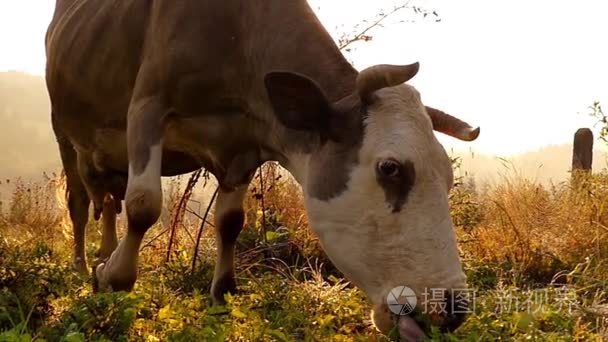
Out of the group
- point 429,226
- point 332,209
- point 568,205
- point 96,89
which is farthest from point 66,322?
point 568,205

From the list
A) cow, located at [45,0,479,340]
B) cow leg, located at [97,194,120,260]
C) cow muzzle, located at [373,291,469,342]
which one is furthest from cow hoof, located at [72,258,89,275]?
cow muzzle, located at [373,291,469,342]

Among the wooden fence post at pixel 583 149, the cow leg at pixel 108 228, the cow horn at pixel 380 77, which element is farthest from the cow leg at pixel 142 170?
the wooden fence post at pixel 583 149

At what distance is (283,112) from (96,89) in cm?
153

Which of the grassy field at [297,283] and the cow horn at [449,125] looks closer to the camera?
the grassy field at [297,283]

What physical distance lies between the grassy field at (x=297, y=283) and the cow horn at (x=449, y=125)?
74 cm

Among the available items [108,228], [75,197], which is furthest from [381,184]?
[75,197]

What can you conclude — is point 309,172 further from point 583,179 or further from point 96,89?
point 583,179

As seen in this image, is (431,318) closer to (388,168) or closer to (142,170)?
(388,168)

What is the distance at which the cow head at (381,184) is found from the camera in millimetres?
2582

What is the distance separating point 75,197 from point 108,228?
0.48m

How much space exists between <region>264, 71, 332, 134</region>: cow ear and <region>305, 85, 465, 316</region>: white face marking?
244mm

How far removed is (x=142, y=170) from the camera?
3465mm

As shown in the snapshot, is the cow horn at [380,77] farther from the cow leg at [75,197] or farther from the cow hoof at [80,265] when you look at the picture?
the cow leg at [75,197]

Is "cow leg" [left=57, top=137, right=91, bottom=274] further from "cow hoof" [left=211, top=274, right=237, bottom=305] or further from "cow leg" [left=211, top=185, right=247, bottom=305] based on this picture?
"cow hoof" [left=211, top=274, right=237, bottom=305]
